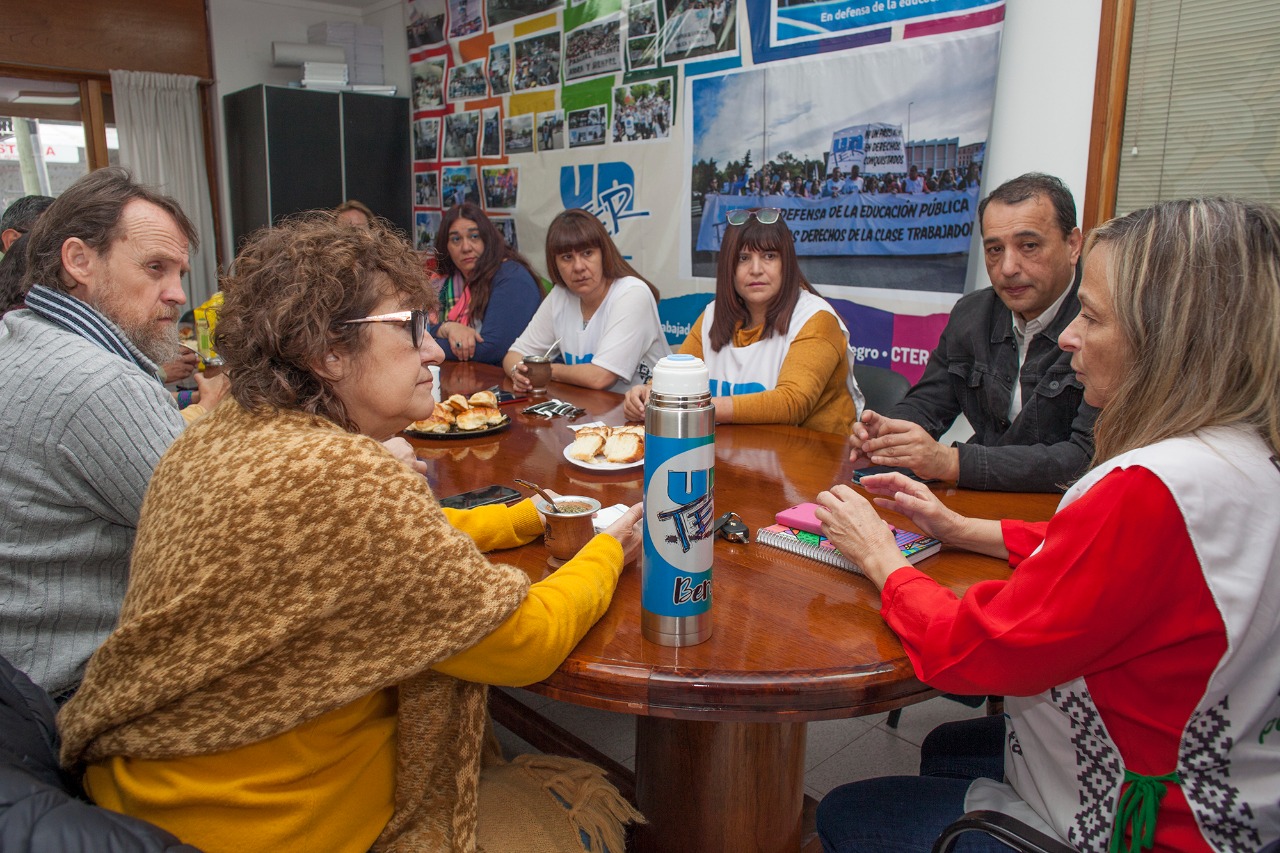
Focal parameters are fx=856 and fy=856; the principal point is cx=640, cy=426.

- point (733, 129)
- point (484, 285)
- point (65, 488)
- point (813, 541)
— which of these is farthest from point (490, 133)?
point (813, 541)

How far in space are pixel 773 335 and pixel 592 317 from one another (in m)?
1.02

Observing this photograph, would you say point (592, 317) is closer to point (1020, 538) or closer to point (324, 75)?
point (1020, 538)

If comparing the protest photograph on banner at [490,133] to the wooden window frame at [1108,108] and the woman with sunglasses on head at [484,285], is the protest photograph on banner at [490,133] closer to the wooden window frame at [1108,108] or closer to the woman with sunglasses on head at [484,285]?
→ the woman with sunglasses on head at [484,285]

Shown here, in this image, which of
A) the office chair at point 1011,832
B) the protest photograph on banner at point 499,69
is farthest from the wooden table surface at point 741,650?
the protest photograph on banner at point 499,69

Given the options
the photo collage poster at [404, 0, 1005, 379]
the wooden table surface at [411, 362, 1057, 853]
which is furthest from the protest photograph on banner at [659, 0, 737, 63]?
the wooden table surface at [411, 362, 1057, 853]

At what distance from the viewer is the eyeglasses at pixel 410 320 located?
1.09 m

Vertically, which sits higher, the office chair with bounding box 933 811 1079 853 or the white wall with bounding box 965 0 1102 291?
the white wall with bounding box 965 0 1102 291

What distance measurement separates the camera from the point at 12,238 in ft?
10.3

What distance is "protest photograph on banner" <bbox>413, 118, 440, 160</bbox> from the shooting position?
5.74 metres

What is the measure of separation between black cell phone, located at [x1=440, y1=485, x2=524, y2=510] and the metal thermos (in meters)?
0.57

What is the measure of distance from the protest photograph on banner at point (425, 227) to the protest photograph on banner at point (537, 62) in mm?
1220

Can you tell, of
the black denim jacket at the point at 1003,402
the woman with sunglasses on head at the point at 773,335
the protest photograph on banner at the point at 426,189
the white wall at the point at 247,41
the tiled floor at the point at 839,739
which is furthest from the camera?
the protest photograph on banner at the point at 426,189

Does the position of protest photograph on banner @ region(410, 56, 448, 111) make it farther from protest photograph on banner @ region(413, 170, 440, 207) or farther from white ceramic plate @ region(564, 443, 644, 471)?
white ceramic plate @ region(564, 443, 644, 471)

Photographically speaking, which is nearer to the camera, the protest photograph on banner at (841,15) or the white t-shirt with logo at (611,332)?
the protest photograph on banner at (841,15)
